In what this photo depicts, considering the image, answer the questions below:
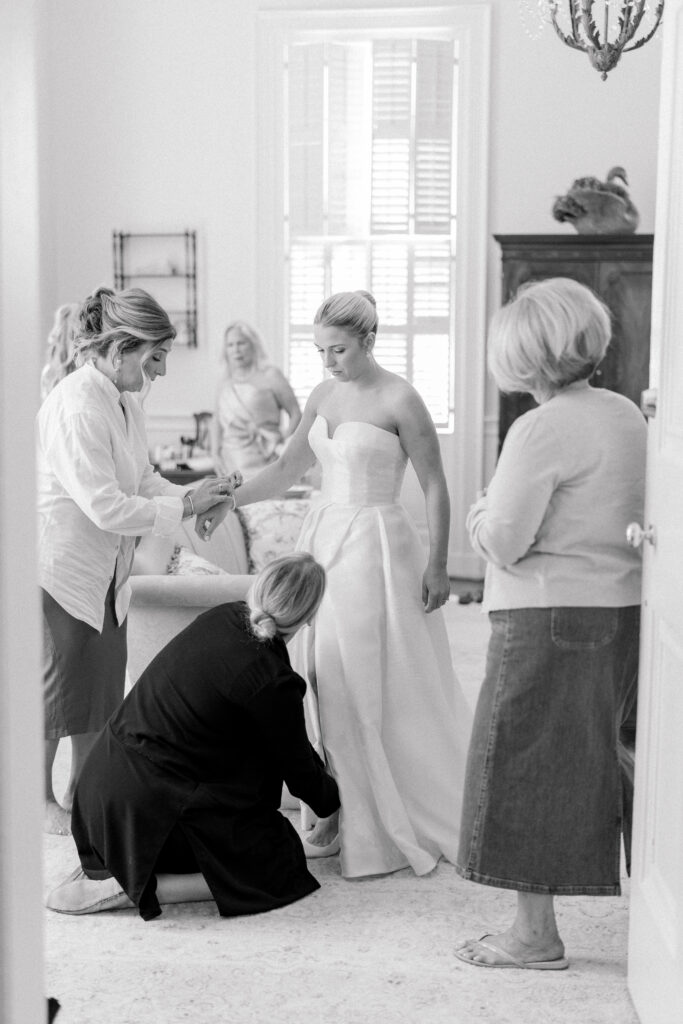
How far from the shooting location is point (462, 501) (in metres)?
7.44

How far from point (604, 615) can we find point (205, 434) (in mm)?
5373

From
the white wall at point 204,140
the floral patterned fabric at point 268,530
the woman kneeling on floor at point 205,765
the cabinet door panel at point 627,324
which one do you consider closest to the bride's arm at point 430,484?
the woman kneeling on floor at point 205,765

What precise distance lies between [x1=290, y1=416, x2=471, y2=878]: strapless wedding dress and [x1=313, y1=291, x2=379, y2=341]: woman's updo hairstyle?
0.87 feet

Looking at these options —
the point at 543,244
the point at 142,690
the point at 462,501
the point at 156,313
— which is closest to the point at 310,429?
the point at 156,313

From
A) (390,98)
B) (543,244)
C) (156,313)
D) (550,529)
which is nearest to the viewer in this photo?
(550,529)

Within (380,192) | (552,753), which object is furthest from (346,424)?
(380,192)

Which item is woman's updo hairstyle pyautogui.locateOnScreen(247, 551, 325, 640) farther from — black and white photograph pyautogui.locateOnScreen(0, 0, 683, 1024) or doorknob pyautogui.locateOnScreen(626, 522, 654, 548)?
doorknob pyautogui.locateOnScreen(626, 522, 654, 548)

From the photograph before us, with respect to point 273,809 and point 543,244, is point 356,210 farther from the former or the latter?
point 273,809

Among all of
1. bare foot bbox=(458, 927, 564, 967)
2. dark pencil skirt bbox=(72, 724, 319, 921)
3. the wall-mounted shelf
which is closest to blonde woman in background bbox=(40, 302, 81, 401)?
dark pencil skirt bbox=(72, 724, 319, 921)

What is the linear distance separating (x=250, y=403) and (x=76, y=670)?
3400mm

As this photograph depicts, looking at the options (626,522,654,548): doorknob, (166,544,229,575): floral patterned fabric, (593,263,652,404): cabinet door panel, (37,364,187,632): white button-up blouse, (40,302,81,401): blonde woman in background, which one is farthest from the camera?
(593,263,652,404): cabinet door panel

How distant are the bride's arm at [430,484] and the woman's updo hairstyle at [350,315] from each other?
216 mm

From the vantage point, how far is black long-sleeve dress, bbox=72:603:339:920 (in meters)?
2.77

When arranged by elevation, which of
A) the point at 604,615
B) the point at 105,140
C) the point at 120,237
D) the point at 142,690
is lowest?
the point at 142,690
